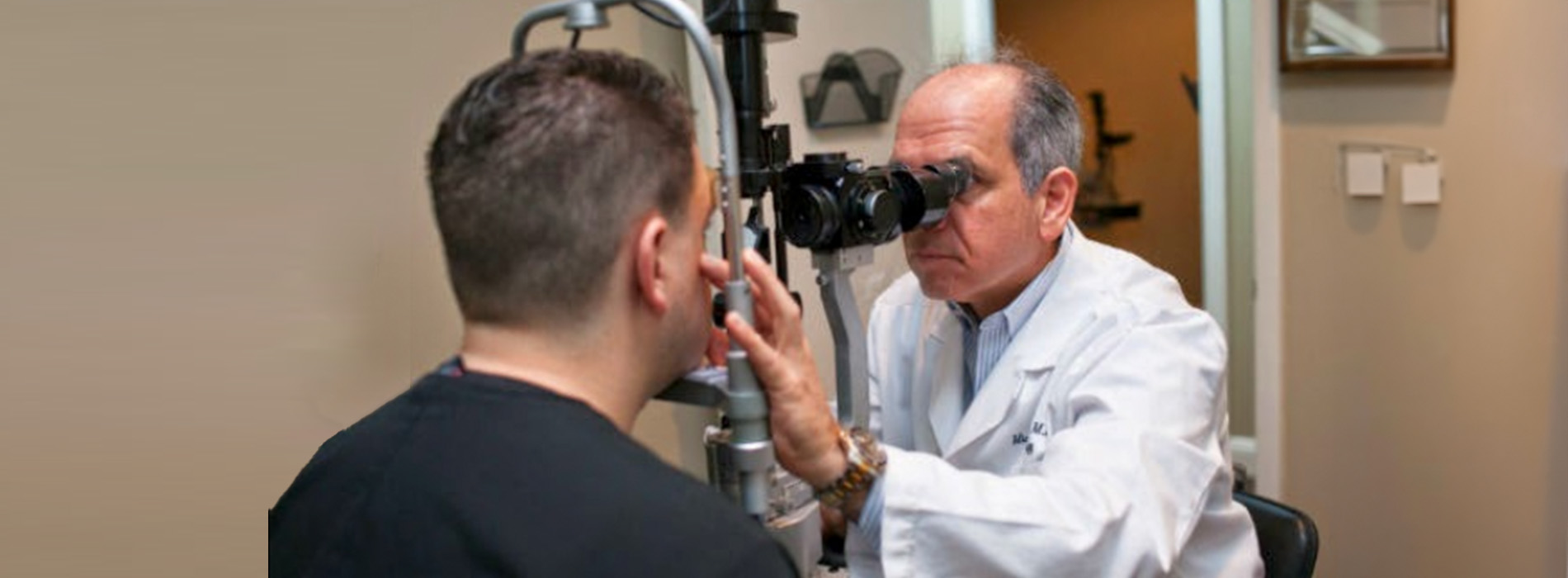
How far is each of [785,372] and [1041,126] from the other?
0.55 m

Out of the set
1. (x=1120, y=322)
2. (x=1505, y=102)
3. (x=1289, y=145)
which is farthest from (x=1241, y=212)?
(x=1120, y=322)

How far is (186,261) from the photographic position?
1.32m

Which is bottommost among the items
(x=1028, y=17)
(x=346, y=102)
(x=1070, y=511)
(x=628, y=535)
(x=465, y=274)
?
(x=1070, y=511)

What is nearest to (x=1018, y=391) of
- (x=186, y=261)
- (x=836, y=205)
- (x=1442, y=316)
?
(x=836, y=205)

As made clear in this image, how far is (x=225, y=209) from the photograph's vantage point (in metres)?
1.35

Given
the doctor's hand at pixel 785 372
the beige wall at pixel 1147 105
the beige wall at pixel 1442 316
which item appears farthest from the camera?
the beige wall at pixel 1147 105

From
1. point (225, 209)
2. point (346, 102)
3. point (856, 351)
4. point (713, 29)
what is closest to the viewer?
point (713, 29)

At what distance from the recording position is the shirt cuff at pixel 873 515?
104 centimetres

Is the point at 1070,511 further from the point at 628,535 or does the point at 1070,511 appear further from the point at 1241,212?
the point at 1241,212

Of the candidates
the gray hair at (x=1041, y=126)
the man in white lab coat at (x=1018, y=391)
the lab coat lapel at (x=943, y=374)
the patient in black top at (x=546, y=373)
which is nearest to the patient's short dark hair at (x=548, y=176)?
the patient in black top at (x=546, y=373)

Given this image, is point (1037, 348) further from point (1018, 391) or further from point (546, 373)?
point (546, 373)

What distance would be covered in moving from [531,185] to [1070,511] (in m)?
0.55

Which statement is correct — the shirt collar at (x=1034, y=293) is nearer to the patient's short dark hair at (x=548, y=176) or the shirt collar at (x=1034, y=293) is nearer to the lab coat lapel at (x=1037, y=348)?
the lab coat lapel at (x=1037, y=348)

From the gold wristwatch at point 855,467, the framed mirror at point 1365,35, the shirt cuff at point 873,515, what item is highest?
the framed mirror at point 1365,35
